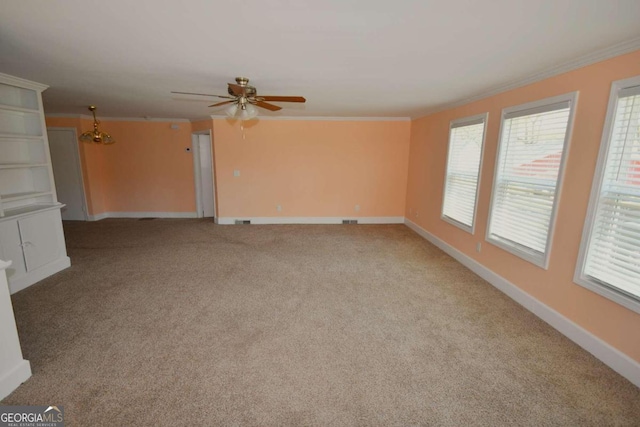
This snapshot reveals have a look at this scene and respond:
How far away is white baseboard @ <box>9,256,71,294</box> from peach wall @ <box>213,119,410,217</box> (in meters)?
2.91

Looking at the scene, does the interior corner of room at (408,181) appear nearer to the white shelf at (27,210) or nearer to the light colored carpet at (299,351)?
the white shelf at (27,210)

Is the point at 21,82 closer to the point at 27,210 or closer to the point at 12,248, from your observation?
the point at 27,210

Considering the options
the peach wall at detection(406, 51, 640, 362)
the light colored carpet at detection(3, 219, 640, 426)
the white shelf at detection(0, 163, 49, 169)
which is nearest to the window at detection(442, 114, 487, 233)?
the peach wall at detection(406, 51, 640, 362)

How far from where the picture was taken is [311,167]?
20.4 feet

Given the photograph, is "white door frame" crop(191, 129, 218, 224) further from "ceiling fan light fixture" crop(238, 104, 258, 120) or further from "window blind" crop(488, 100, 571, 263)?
"window blind" crop(488, 100, 571, 263)

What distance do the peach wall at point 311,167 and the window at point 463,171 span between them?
1779 millimetres

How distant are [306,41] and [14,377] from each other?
3.05 metres

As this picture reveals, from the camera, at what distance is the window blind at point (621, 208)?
1992mm

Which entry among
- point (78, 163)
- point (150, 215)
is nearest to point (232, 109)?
point (150, 215)

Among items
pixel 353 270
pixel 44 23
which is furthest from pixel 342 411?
pixel 44 23

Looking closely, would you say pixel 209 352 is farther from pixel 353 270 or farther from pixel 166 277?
pixel 353 270

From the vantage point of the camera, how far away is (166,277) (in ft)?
11.8

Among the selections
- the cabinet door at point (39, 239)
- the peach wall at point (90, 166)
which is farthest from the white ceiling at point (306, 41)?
the peach wall at point (90, 166)

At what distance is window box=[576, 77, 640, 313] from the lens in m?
1.99
